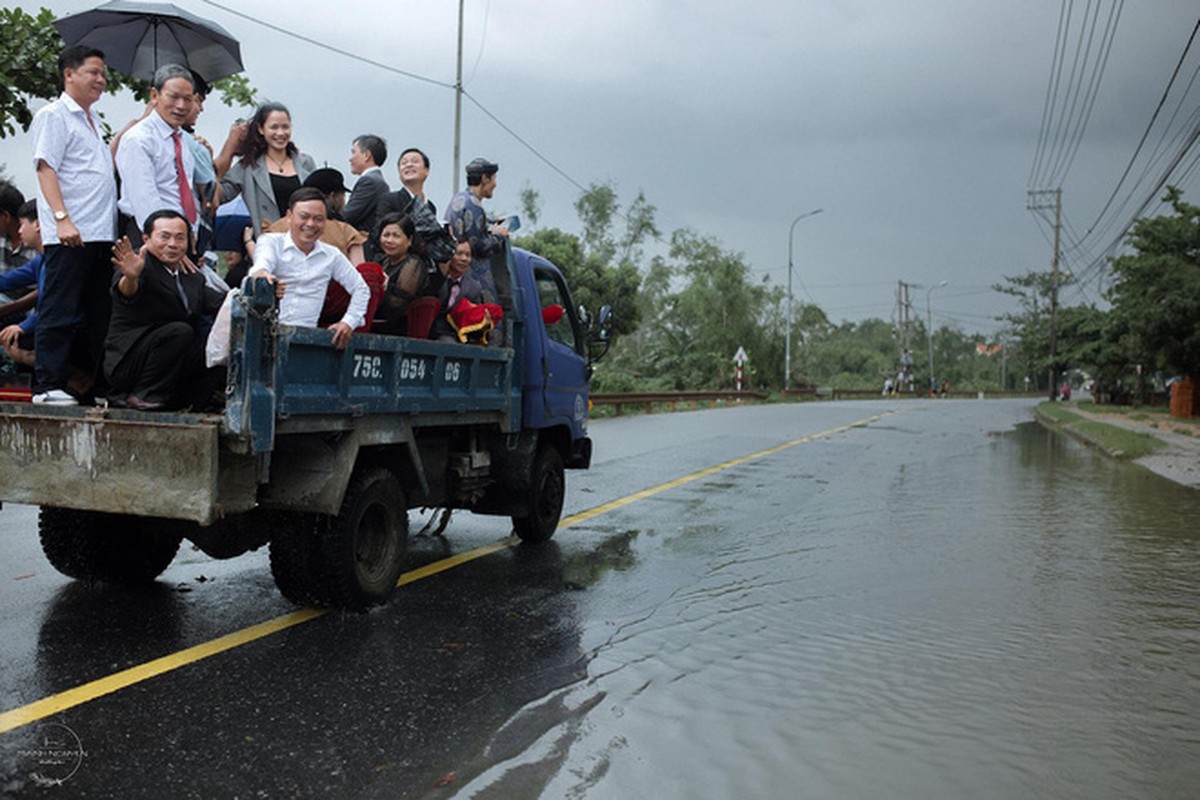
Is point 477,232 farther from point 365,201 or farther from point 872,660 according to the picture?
point 872,660

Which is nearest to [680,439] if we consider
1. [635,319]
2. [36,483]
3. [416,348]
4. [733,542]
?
[733,542]

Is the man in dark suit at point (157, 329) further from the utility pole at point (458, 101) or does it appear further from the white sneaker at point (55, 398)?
the utility pole at point (458, 101)

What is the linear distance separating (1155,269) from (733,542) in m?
25.5

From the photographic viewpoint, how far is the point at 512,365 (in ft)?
22.7

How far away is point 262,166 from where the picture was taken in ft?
21.2

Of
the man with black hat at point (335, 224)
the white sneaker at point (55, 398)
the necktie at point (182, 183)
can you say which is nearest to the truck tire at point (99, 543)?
the white sneaker at point (55, 398)

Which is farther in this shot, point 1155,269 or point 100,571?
point 1155,269

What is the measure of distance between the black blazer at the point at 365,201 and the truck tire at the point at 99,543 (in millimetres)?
2261

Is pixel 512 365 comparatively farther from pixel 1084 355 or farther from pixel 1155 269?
pixel 1084 355


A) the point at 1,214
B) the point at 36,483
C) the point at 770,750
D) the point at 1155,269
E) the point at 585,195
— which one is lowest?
the point at 770,750

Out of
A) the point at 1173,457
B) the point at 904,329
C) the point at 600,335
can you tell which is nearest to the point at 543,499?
the point at 600,335

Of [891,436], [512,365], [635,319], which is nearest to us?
[512,365]

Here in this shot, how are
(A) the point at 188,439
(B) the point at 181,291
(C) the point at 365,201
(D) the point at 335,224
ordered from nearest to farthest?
1. (A) the point at 188,439
2. (B) the point at 181,291
3. (D) the point at 335,224
4. (C) the point at 365,201

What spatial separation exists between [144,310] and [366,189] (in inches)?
81.6
